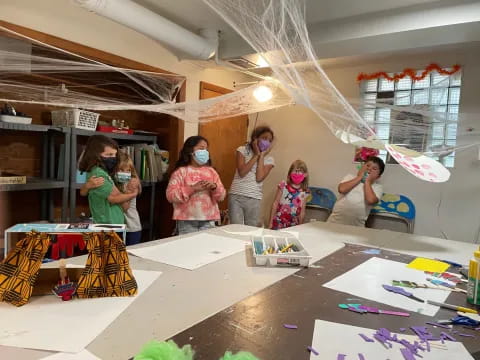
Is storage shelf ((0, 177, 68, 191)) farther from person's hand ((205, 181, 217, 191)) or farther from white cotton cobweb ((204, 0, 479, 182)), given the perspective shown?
white cotton cobweb ((204, 0, 479, 182))

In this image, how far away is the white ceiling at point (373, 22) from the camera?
2061 mm

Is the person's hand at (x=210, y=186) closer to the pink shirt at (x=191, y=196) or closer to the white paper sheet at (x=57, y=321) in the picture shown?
the pink shirt at (x=191, y=196)

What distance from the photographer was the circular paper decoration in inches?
60.6

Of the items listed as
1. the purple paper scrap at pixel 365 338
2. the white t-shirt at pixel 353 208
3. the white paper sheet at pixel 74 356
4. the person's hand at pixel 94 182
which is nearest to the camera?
the white paper sheet at pixel 74 356

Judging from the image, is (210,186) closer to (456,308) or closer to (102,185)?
(102,185)

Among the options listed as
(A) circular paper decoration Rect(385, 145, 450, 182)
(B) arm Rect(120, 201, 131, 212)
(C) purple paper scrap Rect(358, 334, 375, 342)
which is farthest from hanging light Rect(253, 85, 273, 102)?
(C) purple paper scrap Rect(358, 334, 375, 342)

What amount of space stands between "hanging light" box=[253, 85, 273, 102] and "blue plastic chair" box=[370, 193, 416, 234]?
1.54m

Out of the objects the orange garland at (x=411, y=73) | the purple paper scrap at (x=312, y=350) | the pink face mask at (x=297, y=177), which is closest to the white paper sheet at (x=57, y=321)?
the purple paper scrap at (x=312, y=350)

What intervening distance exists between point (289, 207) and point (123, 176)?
1.51m

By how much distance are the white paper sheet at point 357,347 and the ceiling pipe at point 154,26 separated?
2052mm

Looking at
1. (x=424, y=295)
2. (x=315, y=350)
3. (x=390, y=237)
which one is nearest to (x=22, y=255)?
(x=315, y=350)

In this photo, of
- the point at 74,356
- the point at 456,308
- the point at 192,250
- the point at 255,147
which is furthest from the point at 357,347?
the point at 255,147

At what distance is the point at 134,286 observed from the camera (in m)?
0.96

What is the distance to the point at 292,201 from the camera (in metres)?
3.03
